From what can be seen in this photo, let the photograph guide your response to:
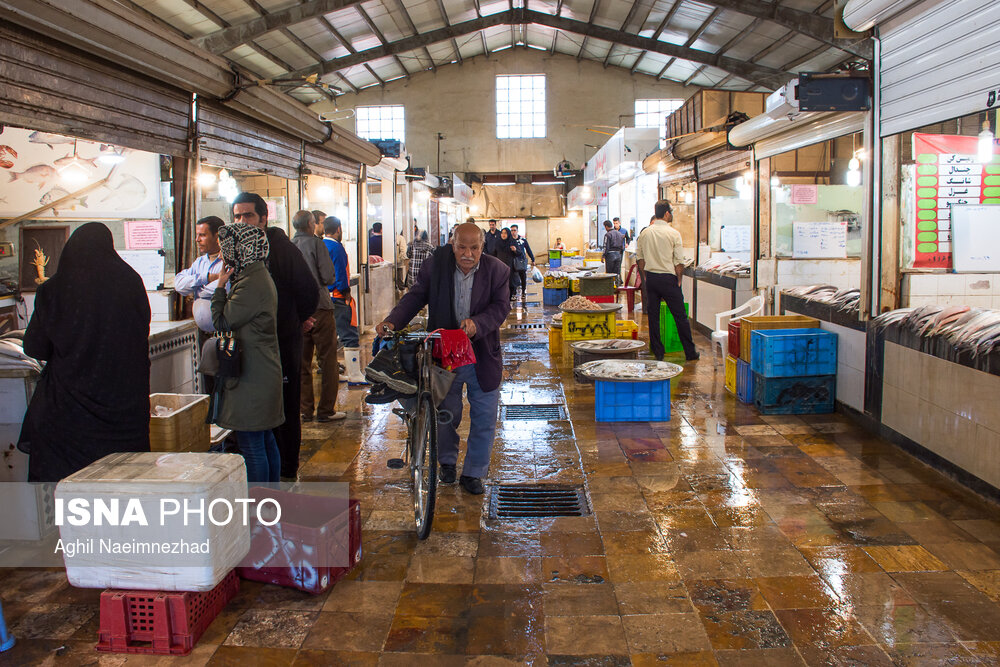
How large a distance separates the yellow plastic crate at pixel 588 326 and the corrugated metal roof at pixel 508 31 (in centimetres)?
955

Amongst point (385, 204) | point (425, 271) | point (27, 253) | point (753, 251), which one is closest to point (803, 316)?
point (753, 251)

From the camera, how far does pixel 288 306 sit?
4523mm

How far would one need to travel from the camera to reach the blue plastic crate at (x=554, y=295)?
15781 millimetres

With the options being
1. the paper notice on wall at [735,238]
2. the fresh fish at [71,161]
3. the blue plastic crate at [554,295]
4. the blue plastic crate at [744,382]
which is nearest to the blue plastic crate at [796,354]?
the blue plastic crate at [744,382]

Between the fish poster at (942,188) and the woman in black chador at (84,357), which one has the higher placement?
the fish poster at (942,188)

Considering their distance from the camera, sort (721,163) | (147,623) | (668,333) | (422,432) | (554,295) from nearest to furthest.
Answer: (147,623)
(422,432)
(668,333)
(721,163)
(554,295)

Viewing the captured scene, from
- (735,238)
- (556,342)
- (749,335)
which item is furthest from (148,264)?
(735,238)

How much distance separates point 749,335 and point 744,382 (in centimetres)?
44

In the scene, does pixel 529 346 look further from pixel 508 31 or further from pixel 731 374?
pixel 508 31

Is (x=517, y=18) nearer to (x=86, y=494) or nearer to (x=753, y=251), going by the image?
(x=753, y=251)

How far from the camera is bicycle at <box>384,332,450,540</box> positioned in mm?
3826

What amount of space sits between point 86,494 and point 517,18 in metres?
22.2

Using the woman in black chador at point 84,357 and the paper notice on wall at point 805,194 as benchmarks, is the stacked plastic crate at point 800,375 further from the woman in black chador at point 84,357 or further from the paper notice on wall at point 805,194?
the woman in black chador at point 84,357

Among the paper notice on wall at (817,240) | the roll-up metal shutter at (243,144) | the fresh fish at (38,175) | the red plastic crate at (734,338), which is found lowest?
the red plastic crate at (734,338)
